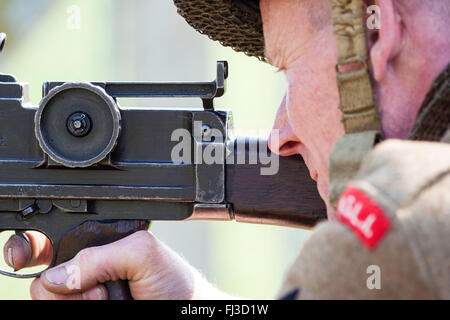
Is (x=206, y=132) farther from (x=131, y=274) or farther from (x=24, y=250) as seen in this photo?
(x=24, y=250)

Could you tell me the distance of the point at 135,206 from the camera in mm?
2666

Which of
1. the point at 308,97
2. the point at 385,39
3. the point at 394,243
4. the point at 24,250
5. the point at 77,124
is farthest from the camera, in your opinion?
the point at 24,250

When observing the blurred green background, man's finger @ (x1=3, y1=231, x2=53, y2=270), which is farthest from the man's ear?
the blurred green background

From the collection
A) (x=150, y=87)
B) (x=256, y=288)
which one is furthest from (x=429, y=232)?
(x=256, y=288)

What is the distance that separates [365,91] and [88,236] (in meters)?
1.25

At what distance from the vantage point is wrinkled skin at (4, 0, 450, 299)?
1.76 m

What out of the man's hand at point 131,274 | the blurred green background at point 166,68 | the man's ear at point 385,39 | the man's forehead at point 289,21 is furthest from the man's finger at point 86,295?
the blurred green background at point 166,68

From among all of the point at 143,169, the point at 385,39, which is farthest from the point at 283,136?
the point at 385,39

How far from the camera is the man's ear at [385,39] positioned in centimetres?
176

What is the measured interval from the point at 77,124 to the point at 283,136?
2.45ft

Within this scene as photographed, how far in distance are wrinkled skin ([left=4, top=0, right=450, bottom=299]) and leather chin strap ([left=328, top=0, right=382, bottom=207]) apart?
3 cm

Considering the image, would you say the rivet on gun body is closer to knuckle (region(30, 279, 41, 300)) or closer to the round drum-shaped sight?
the round drum-shaped sight

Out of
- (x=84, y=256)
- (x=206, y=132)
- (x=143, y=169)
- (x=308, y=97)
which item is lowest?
(x=84, y=256)

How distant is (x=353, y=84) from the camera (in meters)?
1.82
